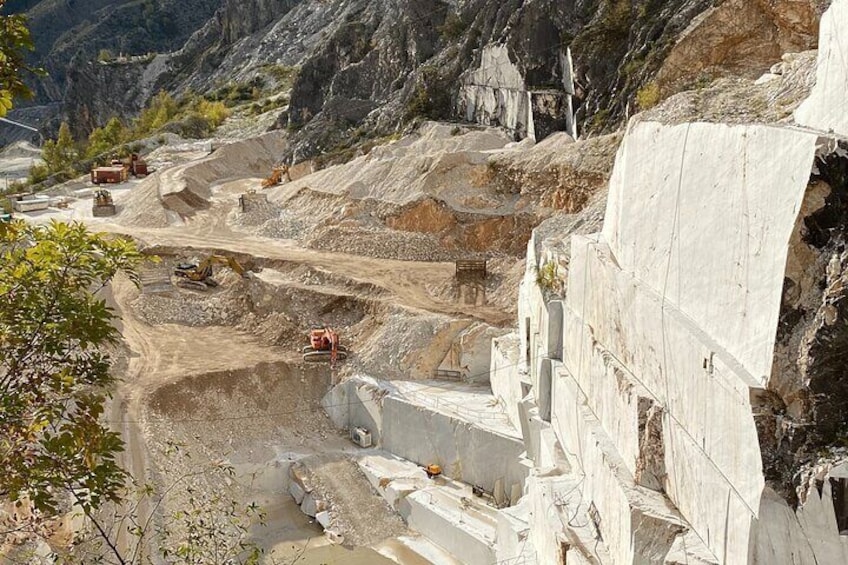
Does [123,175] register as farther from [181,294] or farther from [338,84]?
[181,294]

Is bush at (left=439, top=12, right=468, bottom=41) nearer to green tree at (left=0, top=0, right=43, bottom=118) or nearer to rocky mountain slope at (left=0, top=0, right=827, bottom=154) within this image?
rocky mountain slope at (left=0, top=0, right=827, bottom=154)

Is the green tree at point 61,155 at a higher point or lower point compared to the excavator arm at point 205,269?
higher

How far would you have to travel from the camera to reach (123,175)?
45.0 m

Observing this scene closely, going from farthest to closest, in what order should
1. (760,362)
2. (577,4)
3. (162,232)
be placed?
(577,4)
(162,232)
(760,362)

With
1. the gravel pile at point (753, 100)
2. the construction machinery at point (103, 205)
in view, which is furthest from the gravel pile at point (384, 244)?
the gravel pile at point (753, 100)

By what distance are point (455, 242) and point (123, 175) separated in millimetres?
23536

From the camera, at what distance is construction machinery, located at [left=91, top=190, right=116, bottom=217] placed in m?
37.8

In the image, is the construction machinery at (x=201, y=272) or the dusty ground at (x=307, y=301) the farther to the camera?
the construction machinery at (x=201, y=272)

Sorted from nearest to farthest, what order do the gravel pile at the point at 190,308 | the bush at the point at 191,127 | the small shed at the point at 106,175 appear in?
the gravel pile at the point at 190,308 < the small shed at the point at 106,175 < the bush at the point at 191,127

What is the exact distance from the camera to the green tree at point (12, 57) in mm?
4359

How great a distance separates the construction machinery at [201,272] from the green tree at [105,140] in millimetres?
33438

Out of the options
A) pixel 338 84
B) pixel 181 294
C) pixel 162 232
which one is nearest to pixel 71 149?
pixel 338 84

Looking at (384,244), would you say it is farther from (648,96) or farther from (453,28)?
(453,28)

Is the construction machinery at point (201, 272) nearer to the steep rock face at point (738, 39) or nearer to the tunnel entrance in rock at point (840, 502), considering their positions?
the steep rock face at point (738, 39)
